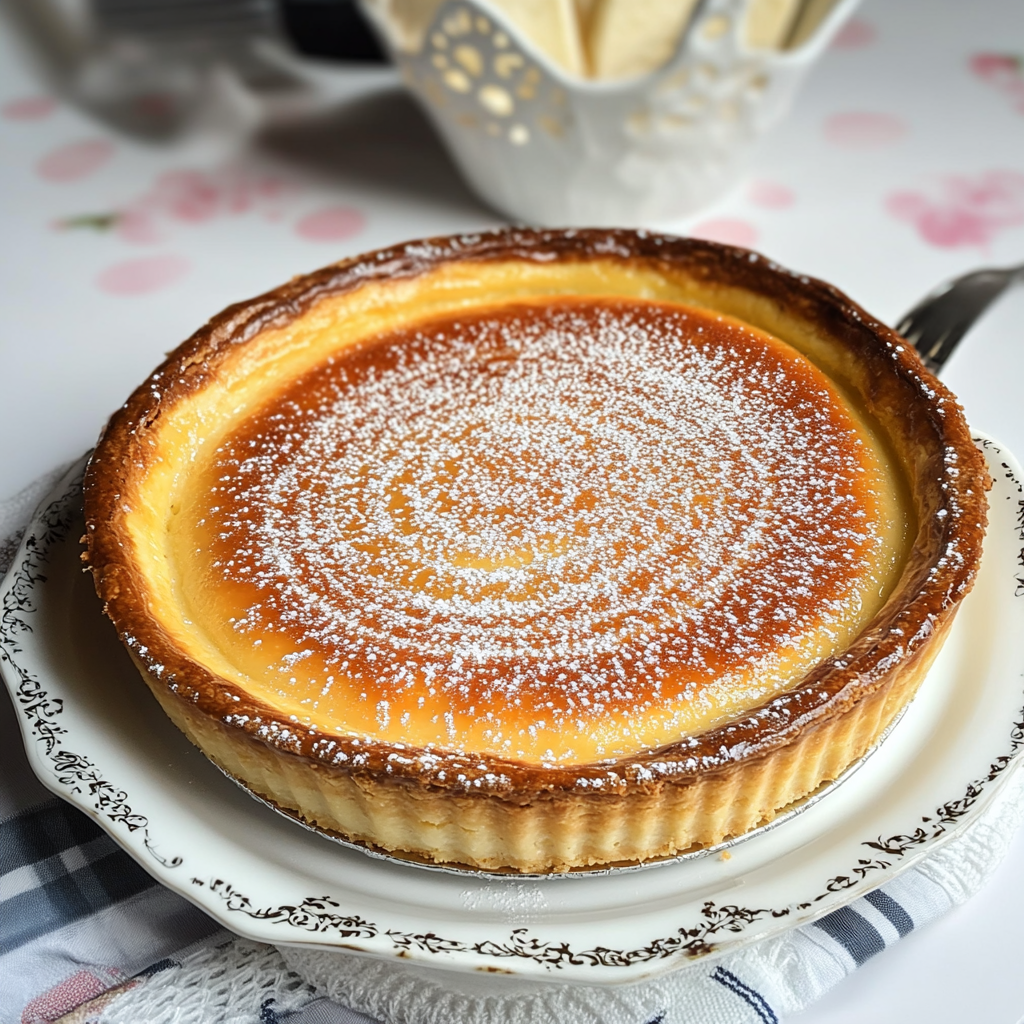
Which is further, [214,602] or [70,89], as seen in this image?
[70,89]

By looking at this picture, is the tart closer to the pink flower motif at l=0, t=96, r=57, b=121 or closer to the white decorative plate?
the white decorative plate

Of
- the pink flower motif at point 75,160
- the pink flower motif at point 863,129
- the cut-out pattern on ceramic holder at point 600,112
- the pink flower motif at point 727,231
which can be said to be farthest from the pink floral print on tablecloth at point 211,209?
the pink flower motif at point 863,129

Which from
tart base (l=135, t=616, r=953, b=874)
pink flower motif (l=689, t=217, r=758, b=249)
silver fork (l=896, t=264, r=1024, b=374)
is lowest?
tart base (l=135, t=616, r=953, b=874)

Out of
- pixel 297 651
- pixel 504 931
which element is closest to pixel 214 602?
pixel 297 651

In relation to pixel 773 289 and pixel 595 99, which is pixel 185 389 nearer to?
pixel 773 289

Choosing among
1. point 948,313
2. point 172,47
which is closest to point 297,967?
point 948,313

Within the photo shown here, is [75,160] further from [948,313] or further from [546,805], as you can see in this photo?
[546,805]

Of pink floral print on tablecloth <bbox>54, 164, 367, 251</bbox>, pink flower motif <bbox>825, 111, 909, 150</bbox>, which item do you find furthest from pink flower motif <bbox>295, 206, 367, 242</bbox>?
pink flower motif <bbox>825, 111, 909, 150</bbox>
